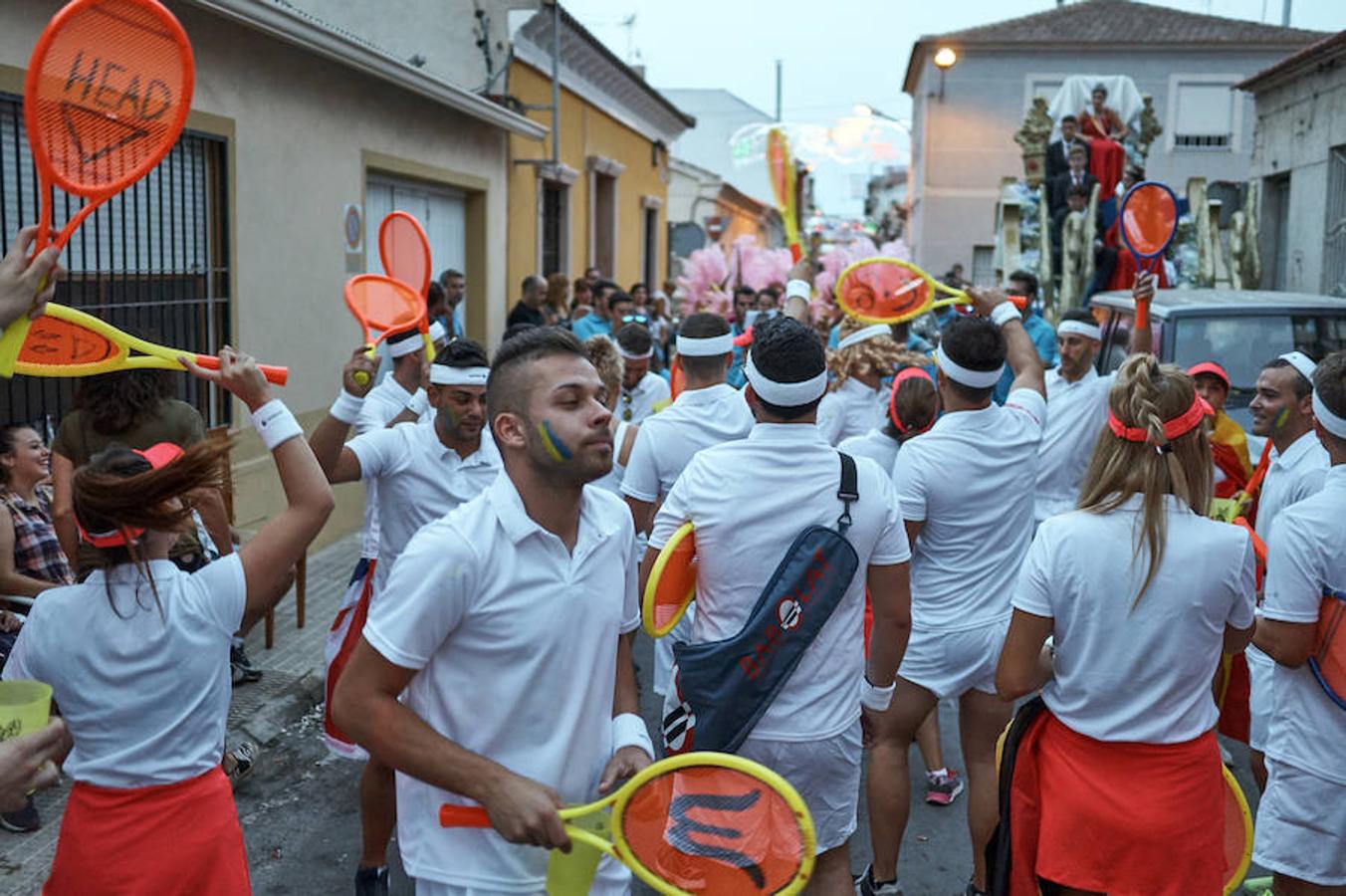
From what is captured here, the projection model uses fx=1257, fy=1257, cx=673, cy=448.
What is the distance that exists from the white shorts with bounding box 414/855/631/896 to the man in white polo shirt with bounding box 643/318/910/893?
2.60 ft

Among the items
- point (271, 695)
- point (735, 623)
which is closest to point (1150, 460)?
point (735, 623)

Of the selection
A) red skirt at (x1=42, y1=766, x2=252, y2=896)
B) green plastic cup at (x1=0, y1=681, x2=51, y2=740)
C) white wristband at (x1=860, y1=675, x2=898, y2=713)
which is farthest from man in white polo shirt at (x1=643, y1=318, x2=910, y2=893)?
green plastic cup at (x1=0, y1=681, x2=51, y2=740)

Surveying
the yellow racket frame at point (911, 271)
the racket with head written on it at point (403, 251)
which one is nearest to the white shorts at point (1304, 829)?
the yellow racket frame at point (911, 271)

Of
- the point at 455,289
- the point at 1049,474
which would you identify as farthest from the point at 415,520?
the point at 455,289

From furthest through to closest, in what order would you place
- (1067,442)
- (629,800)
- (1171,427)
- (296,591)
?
(296,591)
(1067,442)
(1171,427)
(629,800)

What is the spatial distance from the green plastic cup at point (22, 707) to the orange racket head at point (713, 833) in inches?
44.8

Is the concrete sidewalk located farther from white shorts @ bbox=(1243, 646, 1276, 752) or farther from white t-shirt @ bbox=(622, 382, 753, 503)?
white shorts @ bbox=(1243, 646, 1276, 752)

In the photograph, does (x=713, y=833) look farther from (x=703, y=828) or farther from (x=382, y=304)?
(x=382, y=304)

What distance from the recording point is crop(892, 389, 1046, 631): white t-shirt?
437cm

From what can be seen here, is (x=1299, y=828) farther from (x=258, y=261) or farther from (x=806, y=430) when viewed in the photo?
(x=258, y=261)

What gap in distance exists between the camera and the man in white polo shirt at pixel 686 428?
205 inches

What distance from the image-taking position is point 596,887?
9.00ft

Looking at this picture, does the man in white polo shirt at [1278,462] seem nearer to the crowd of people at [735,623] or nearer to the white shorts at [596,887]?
the crowd of people at [735,623]

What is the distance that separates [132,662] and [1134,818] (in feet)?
8.06
